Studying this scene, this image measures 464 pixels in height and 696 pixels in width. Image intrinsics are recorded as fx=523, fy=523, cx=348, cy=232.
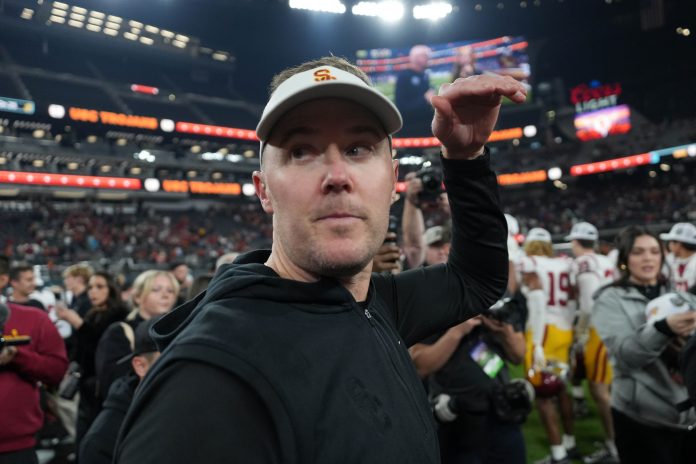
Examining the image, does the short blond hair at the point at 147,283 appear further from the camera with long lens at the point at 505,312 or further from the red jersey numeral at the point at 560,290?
the red jersey numeral at the point at 560,290

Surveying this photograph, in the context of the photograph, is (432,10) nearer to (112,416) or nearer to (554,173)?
(554,173)

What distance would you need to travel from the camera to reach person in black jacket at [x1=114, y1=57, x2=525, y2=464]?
0.93m

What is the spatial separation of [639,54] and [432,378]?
1766 inches

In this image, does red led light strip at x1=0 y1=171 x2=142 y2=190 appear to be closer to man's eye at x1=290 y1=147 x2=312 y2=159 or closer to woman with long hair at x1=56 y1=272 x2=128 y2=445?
woman with long hair at x1=56 y1=272 x2=128 y2=445

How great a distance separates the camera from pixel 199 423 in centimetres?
90

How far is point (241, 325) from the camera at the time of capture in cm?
106

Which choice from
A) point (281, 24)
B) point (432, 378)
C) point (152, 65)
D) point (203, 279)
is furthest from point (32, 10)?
point (432, 378)

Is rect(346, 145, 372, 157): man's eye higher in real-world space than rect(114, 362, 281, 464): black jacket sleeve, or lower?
higher

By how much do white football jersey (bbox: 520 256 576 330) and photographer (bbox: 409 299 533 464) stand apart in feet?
10.9

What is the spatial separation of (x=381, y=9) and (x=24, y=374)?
42051mm

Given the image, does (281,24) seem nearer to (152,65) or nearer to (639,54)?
(152,65)

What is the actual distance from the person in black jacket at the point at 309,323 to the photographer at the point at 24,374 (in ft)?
8.92

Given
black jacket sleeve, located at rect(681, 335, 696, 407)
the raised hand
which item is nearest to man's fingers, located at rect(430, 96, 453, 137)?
the raised hand

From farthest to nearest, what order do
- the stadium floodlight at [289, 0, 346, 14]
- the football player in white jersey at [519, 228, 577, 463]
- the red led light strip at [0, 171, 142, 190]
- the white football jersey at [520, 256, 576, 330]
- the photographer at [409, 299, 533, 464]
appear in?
the stadium floodlight at [289, 0, 346, 14], the red led light strip at [0, 171, 142, 190], the white football jersey at [520, 256, 576, 330], the football player in white jersey at [519, 228, 577, 463], the photographer at [409, 299, 533, 464]
